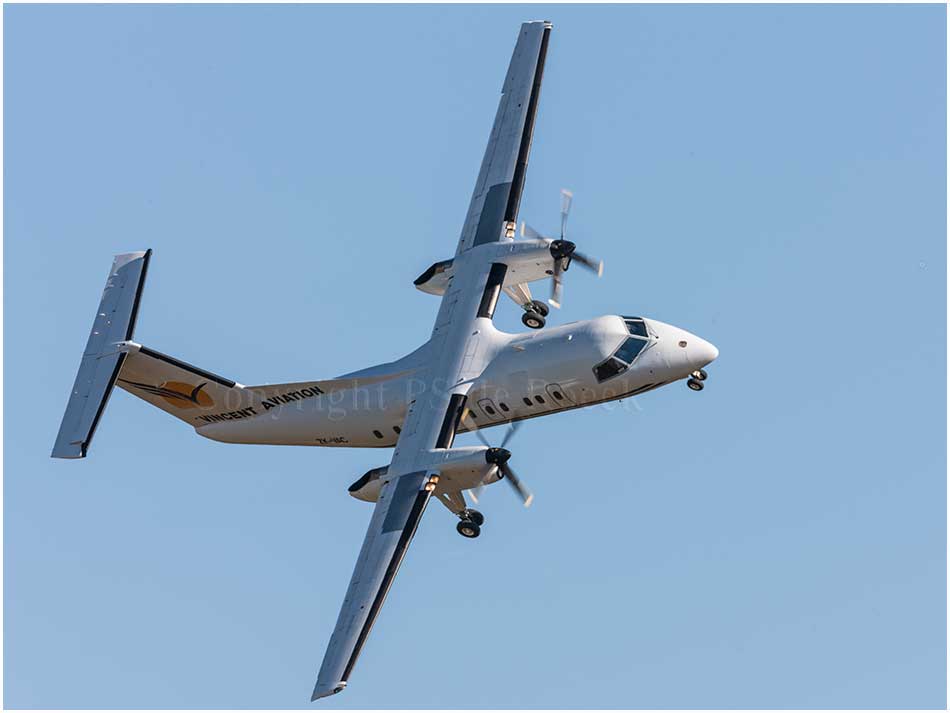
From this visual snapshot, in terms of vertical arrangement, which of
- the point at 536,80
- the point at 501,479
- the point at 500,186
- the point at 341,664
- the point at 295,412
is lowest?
the point at 341,664

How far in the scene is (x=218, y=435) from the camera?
4625 cm

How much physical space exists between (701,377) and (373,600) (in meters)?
11.1

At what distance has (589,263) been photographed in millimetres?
45469

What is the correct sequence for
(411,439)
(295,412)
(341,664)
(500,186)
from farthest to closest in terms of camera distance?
(500,186) < (295,412) < (411,439) < (341,664)

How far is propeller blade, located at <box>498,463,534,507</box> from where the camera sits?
39938mm

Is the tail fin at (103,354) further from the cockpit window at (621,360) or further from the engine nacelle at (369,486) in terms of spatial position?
the cockpit window at (621,360)

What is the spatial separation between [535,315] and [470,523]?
318 inches

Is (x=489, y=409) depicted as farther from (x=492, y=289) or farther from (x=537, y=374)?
(x=492, y=289)

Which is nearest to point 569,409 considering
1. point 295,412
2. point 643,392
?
point 643,392

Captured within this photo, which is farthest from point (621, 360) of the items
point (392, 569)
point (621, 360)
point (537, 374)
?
point (392, 569)

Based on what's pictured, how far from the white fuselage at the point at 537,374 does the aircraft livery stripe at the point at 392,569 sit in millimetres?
3374

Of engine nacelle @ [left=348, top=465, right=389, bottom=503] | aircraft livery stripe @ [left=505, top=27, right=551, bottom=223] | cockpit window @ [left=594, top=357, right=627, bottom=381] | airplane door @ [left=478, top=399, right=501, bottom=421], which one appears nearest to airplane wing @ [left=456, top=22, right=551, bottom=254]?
aircraft livery stripe @ [left=505, top=27, right=551, bottom=223]

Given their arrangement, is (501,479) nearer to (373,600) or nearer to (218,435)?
(373,600)

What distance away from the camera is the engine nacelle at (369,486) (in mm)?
41281
